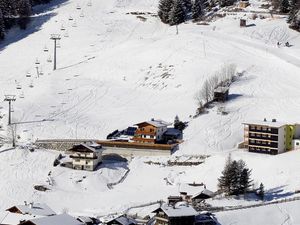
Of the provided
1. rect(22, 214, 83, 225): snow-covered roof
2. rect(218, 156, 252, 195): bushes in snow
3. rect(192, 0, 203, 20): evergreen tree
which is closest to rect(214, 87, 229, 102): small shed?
rect(218, 156, 252, 195): bushes in snow

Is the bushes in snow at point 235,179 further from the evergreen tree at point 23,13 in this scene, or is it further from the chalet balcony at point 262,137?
the evergreen tree at point 23,13

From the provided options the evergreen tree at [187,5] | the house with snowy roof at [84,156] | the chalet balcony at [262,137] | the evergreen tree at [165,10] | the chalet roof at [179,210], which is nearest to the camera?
the chalet roof at [179,210]

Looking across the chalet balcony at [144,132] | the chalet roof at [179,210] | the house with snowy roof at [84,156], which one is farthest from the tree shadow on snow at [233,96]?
the chalet roof at [179,210]

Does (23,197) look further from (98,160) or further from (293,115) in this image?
(293,115)

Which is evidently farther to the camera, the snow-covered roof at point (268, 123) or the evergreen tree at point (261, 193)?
the snow-covered roof at point (268, 123)

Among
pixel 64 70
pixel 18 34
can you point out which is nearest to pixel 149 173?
pixel 64 70

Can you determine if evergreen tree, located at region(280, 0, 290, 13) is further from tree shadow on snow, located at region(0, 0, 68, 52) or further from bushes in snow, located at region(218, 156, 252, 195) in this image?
bushes in snow, located at region(218, 156, 252, 195)

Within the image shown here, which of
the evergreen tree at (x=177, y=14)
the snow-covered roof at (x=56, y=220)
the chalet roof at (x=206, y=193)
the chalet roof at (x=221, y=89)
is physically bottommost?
the chalet roof at (x=206, y=193)

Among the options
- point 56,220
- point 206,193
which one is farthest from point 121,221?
point 206,193
